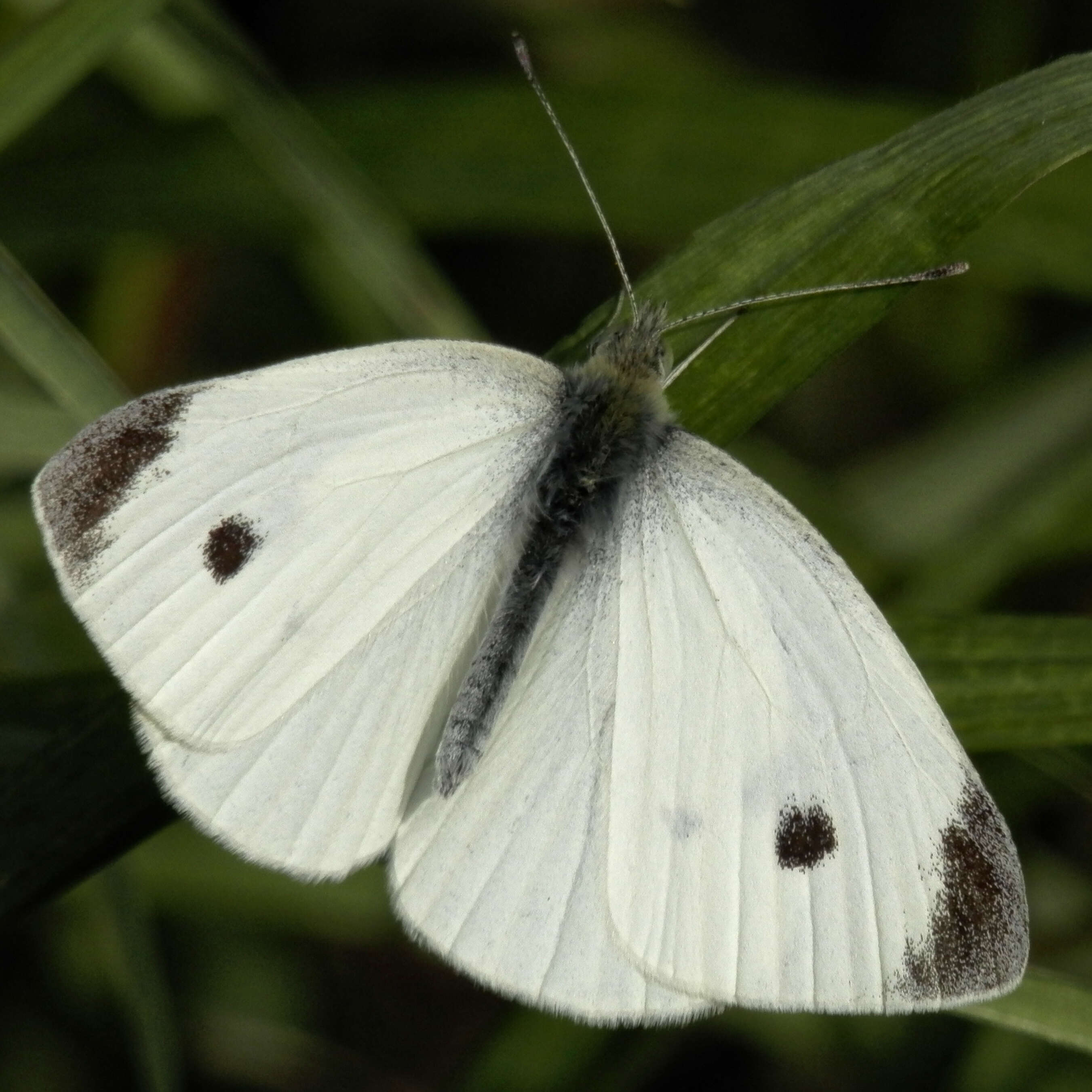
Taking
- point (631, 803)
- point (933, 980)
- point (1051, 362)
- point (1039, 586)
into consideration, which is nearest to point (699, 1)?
point (1051, 362)

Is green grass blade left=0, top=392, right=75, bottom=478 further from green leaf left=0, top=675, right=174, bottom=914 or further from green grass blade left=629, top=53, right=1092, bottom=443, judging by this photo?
green grass blade left=629, top=53, right=1092, bottom=443

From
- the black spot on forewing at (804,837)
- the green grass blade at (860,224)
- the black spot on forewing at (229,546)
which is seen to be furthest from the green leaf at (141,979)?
the green grass blade at (860,224)

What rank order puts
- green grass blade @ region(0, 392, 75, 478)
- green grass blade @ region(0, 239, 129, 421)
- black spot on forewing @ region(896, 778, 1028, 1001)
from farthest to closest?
green grass blade @ region(0, 392, 75, 478), green grass blade @ region(0, 239, 129, 421), black spot on forewing @ region(896, 778, 1028, 1001)

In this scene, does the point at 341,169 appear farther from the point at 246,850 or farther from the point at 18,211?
the point at 246,850

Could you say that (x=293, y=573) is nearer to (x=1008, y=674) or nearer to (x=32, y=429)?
(x=32, y=429)

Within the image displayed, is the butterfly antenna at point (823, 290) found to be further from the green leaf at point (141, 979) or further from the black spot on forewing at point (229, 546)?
the green leaf at point (141, 979)

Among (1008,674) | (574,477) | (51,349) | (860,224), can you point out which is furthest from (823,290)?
(51,349)

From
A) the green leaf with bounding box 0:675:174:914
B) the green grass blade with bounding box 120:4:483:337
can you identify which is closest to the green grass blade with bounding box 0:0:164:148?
the green grass blade with bounding box 120:4:483:337
